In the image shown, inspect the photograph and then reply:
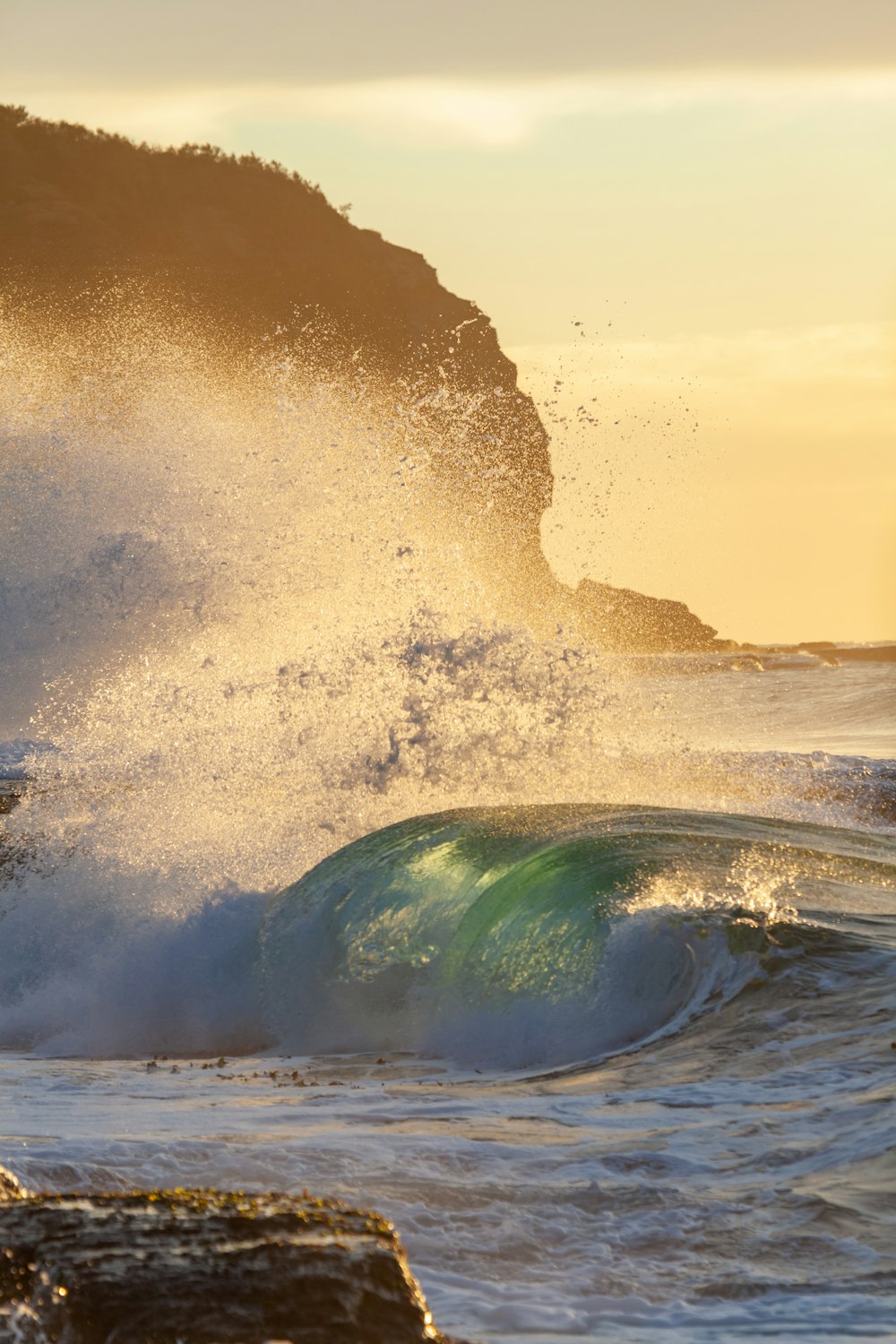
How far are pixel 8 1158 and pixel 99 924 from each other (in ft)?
16.0

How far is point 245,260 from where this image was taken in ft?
269

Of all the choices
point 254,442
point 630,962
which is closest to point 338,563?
point 254,442

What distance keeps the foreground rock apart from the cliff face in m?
68.7

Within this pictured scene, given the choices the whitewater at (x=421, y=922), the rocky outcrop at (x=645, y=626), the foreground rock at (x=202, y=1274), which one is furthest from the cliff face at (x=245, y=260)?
the foreground rock at (x=202, y=1274)

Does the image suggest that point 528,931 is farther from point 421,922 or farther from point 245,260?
point 245,260

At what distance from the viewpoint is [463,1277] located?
3.96 meters

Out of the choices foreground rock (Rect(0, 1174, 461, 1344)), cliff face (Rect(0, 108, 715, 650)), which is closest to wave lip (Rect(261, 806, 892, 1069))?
foreground rock (Rect(0, 1174, 461, 1344))

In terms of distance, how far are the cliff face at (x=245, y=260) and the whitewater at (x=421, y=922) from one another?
53.6 meters

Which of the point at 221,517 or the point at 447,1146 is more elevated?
the point at 221,517

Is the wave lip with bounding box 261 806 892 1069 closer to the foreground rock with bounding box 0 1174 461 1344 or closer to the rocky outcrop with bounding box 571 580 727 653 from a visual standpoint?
the foreground rock with bounding box 0 1174 461 1344

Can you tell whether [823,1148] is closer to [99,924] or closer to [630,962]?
[630,962]

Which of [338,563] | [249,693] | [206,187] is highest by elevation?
[206,187]

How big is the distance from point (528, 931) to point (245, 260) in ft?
258

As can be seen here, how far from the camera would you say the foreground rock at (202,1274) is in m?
2.74
